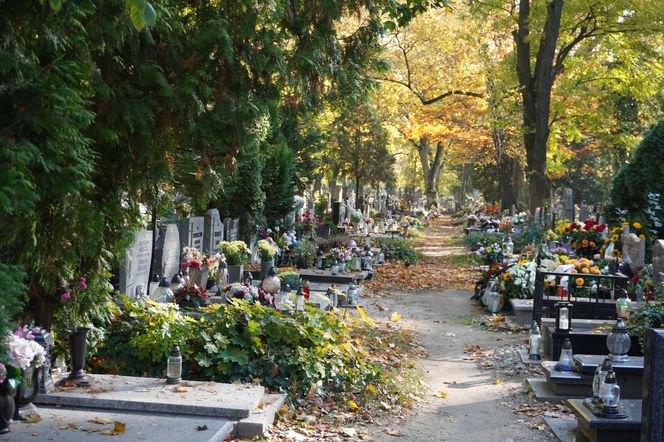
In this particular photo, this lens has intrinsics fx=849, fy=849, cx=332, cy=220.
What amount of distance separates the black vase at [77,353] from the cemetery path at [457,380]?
8.32 feet

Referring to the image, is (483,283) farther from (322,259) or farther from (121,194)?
(121,194)

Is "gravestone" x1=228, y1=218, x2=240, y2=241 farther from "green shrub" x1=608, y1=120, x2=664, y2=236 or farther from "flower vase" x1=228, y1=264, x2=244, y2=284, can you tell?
"green shrub" x1=608, y1=120, x2=664, y2=236

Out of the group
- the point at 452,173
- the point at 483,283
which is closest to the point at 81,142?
the point at 483,283

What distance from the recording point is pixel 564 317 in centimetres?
960

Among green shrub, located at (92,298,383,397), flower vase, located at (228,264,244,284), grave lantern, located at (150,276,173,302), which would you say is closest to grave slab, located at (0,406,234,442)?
green shrub, located at (92,298,383,397)

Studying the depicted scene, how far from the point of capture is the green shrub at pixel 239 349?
7.93 m

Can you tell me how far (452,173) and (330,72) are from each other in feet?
248

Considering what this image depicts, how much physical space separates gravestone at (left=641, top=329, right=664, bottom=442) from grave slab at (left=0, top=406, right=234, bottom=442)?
2921 millimetres

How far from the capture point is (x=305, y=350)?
8.38 m

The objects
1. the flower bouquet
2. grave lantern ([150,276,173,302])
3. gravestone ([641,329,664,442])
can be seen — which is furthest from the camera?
grave lantern ([150,276,173,302])

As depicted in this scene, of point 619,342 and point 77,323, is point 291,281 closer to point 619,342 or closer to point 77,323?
point 77,323

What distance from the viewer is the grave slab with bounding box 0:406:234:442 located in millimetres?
5840

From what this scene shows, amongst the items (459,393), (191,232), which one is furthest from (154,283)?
(459,393)

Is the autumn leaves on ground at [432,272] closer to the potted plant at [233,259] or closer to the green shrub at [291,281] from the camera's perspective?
the potted plant at [233,259]
